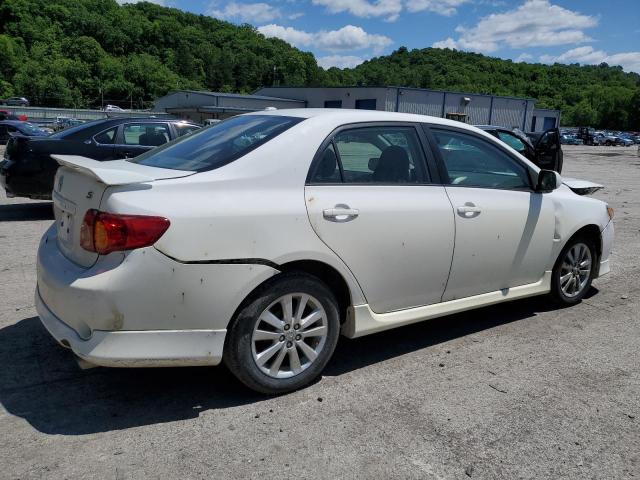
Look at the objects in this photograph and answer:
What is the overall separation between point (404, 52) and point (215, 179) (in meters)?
150

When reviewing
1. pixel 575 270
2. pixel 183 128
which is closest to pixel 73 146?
pixel 183 128

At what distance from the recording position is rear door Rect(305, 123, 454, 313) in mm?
3400

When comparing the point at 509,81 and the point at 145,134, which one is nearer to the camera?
the point at 145,134

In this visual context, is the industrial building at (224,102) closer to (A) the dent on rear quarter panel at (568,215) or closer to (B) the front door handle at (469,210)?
(A) the dent on rear quarter panel at (568,215)

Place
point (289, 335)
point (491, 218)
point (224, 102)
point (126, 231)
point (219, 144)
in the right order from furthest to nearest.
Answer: point (224, 102) → point (491, 218) → point (219, 144) → point (289, 335) → point (126, 231)

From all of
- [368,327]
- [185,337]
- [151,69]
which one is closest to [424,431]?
[368,327]

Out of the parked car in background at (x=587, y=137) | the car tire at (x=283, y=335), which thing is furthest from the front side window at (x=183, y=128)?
the parked car in background at (x=587, y=137)

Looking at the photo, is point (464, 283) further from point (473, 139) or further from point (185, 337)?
point (185, 337)

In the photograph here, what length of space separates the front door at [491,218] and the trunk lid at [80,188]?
6.36 ft

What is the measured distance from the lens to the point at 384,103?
49.6 m

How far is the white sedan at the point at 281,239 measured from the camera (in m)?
2.88

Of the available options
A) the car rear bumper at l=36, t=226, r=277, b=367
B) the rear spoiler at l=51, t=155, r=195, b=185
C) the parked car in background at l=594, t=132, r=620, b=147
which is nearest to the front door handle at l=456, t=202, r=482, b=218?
the car rear bumper at l=36, t=226, r=277, b=367

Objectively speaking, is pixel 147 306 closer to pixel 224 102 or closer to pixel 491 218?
pixel 491 218

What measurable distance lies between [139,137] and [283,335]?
6761mm
